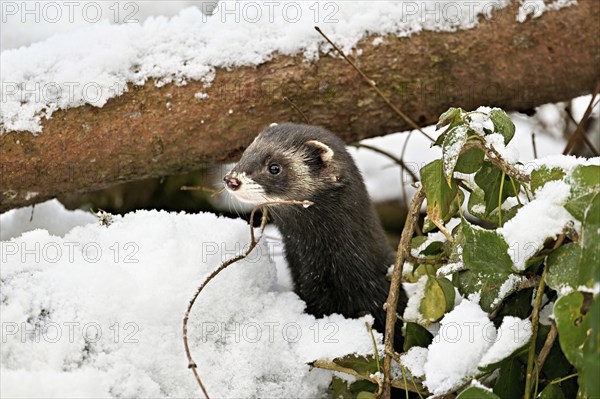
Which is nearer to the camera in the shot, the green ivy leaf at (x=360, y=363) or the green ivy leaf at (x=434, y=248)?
the green ivy leaf at (x=360, y=363)

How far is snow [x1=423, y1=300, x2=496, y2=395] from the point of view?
5.60 feet

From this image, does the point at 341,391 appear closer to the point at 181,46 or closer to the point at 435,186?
the point at 435,186

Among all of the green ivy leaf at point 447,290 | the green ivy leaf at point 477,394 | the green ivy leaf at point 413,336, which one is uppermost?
the green ivy leaf at point 447,290

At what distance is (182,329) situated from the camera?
6.36ft

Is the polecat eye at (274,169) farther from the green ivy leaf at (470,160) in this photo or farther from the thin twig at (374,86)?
the green ivy leaf at (470,160)

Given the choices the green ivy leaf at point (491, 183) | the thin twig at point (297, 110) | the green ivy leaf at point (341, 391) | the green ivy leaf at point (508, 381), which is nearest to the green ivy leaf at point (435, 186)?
the green ivy leaf at point (491, 183)

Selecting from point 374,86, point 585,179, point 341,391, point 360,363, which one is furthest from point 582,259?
point 374,86

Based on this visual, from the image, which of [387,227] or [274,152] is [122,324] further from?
[387,227]

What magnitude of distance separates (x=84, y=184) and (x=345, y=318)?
2.97 feet

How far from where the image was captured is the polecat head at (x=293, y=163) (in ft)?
7.79

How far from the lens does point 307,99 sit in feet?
8.64

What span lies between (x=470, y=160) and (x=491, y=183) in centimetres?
11

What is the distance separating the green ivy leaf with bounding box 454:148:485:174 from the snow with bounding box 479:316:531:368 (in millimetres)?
350

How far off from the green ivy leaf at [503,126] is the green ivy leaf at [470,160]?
0.06m
